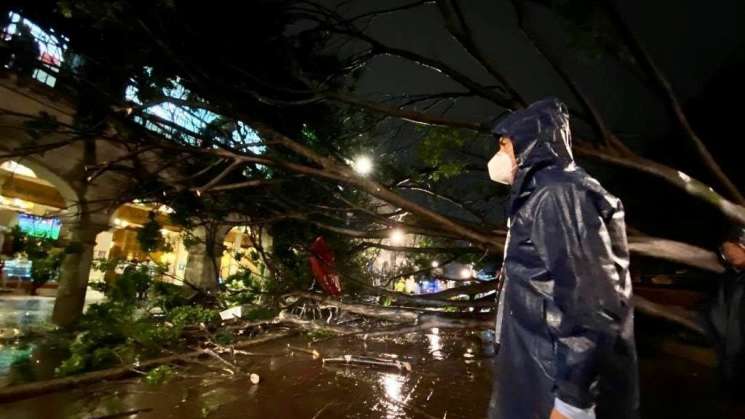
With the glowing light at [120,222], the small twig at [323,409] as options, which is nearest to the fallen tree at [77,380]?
the small twig at [323,409]

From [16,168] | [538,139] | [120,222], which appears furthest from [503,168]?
[120,222]

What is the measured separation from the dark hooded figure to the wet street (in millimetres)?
3333

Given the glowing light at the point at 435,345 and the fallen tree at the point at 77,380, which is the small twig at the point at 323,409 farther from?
the glowing light at the point at 435,345

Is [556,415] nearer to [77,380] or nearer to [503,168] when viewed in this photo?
[503,168]

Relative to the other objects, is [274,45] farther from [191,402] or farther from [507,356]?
[507,356]

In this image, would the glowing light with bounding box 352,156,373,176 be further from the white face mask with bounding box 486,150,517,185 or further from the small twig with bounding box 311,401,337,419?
the white face mask with bounding box 486,150,517,185

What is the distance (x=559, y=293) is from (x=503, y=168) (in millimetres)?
840

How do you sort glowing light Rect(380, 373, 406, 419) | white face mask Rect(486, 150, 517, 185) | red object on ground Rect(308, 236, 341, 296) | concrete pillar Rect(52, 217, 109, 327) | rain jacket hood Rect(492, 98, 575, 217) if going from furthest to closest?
A: concrete pillar Rect(52, 217, 109, 327) < red object on ground Rect(308, 236, 341, 296) < glowing light Rect(380, 373, 406, 419) < white face mask Rect(486, 150, 517, 185) < rain jacket hood Rect(492, 98, 575, 217)

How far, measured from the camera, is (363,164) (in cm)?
887

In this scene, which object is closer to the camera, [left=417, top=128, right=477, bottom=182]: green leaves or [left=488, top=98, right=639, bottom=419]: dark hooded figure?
[left=488, top=98, right=639, bottom=419]: dark hooded figure

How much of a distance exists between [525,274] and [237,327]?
712 cm

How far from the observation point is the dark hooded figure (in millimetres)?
1668

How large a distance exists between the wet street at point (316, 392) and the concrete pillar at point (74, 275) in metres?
1.05

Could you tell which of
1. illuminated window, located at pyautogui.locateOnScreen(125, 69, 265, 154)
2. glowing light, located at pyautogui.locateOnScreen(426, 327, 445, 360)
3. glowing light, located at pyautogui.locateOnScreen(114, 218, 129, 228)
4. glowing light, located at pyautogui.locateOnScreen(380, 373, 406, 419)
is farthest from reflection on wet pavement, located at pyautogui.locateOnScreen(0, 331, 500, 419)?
glowing light, located at pyautogui.locateOnScreen(114, 218, 129, 228)
